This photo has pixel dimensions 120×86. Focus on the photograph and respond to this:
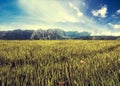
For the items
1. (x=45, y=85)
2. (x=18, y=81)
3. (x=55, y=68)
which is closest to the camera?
(x=45, y=85)

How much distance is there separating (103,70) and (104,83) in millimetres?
754

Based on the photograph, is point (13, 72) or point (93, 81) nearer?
point (93, 81)

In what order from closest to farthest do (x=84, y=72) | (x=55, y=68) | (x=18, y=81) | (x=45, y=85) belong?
(x=45, y=85) < (x=18, y=81) < (x=84, y=72) < (x=55, y=68)

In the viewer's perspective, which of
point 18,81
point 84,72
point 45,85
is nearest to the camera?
point 45,85

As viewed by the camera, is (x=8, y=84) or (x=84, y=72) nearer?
(x=8, y=84)

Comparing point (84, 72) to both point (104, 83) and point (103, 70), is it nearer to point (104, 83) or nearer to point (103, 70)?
point (103, 70)

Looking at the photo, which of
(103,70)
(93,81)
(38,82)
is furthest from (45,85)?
(103,70)

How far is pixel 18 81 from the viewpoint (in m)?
2.52

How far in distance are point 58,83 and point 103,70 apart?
3.34 feet

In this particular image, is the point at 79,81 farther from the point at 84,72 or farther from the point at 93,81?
the point at 84,72

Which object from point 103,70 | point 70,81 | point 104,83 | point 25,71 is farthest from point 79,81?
point 25,71

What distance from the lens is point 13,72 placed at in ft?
9.95

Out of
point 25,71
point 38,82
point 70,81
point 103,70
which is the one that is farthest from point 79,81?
point 25,71

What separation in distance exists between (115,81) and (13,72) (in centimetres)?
160
